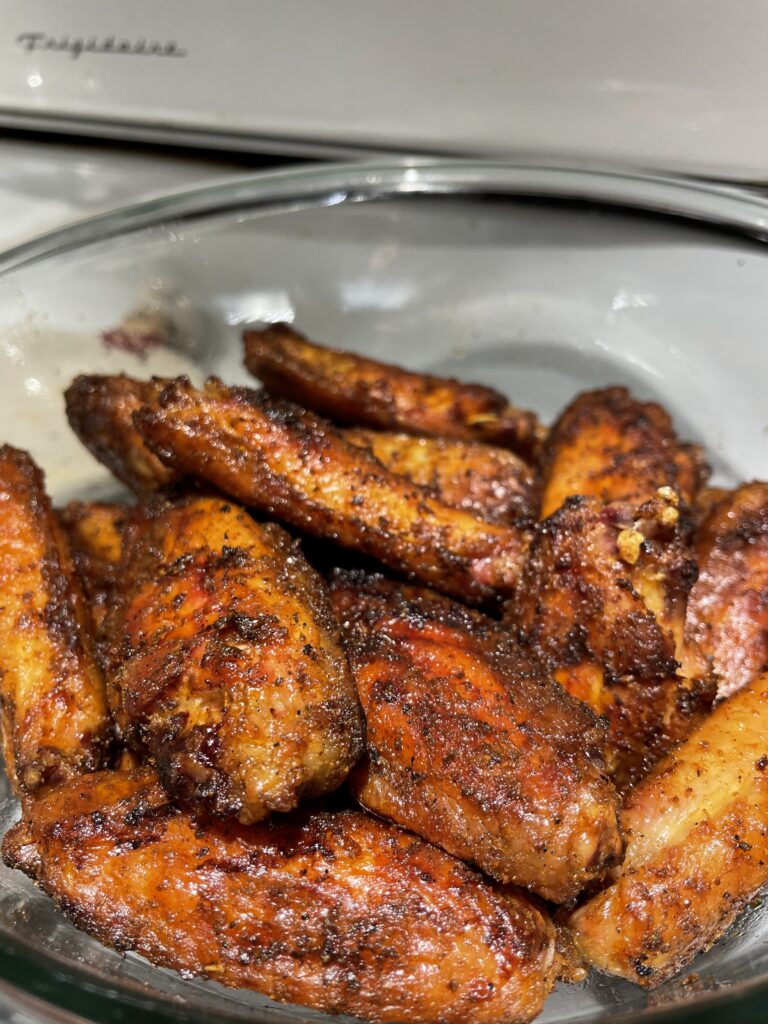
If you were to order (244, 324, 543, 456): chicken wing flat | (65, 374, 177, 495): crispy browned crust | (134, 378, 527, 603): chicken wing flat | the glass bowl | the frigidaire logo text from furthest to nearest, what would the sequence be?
the frigidaire logo text → the glass bowl → (244, 324, 543, 456): chicken wing flat → (65, 374, 177, 495): crispy browned crust → (134, 378, 527, 603): chicken wing flat

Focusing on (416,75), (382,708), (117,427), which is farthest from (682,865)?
(416,75)

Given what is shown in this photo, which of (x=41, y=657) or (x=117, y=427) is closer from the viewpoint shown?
(x=41, y=657)

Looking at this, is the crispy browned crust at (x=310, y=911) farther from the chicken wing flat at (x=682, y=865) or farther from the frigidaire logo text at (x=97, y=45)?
the frigidaire logo text at (x=97, y=45)

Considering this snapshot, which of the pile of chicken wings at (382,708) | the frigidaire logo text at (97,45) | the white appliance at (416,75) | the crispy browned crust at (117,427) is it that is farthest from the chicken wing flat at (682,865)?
the frigidaire logo text at (97,45)

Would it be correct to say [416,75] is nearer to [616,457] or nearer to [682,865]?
[616,457]

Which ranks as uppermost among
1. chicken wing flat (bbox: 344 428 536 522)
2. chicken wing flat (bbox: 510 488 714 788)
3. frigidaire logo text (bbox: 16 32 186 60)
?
frigidaire logo text (bbox: 16 32 186 60)

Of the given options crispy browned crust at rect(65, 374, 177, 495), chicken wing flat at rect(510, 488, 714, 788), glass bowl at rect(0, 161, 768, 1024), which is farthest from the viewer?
glass bowl at rect(0, 161, 768, 1024)

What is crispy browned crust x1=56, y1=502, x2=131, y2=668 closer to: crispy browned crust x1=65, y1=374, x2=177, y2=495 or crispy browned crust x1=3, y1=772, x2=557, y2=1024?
crispy browned crust x1=65, y1=374, x2=177, y2=495

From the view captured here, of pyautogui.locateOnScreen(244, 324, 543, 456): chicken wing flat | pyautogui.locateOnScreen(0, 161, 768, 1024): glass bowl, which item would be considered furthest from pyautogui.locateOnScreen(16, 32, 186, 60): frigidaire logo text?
pyautogui.locateOnScreen(244, 324, 543, 456): chicken wing flat
